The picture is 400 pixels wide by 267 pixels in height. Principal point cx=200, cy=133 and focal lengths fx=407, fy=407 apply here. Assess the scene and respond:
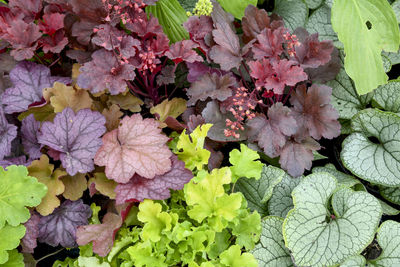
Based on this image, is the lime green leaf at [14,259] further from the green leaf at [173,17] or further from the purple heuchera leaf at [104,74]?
the green leaf at [173,17]

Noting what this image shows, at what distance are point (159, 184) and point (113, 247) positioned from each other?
19cm

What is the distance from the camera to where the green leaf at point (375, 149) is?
1.18 meters

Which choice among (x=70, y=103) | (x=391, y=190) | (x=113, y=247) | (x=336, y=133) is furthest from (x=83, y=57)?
(x=391, y=190)

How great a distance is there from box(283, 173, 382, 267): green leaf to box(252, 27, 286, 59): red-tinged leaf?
0.36m

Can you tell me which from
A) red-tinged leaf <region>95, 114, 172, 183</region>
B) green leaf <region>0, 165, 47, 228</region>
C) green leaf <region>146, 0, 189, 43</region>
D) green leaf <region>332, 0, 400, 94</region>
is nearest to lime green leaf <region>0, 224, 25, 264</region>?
green leaf <region>0, 165, 47, 228</region>

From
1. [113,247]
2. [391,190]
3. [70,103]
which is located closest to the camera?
[113,247]

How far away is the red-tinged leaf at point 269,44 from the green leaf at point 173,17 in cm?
30

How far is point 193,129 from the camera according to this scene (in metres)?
1.14

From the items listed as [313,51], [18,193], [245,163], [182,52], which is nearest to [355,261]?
[245,163]

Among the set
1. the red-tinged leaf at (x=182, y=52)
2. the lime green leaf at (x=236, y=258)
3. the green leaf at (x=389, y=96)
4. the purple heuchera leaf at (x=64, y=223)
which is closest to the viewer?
the lime green leaf at (x=236, y=258)

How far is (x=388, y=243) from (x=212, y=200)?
0.48 meters

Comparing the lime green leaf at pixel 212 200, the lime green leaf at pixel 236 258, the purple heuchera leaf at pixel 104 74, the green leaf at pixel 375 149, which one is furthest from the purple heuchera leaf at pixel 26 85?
the green leaf at pixel 375 149

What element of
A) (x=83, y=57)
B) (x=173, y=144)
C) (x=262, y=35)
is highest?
(x=262, y=35)

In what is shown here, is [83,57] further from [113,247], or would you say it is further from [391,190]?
[391,190]
